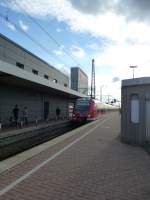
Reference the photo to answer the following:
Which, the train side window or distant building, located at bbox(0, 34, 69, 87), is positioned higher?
distant building, located at bbox(0, 34, 69, 87)

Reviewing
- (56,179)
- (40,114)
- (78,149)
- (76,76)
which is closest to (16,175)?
(56,179)

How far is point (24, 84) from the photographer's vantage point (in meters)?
36.4

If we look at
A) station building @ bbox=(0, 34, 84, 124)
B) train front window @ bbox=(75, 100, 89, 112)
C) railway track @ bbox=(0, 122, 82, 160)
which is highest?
station building @ bbox=(0, 34, 84, 124)

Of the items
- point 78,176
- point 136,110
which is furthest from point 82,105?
point 78,176

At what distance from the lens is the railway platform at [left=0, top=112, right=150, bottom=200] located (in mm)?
7359

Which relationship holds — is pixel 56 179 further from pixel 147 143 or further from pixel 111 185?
pixel 147 143

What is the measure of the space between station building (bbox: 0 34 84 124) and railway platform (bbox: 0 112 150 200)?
595 inches

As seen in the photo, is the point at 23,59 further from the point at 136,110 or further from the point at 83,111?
the point at 136,110

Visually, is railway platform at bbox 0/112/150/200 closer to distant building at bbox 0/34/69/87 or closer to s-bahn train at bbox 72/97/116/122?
distant building at bbox 0/34/69/87

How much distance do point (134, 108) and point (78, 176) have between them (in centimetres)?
749

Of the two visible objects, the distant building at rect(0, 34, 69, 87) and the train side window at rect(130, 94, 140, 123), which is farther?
the distant building at rect(0, 34, 69, 87)

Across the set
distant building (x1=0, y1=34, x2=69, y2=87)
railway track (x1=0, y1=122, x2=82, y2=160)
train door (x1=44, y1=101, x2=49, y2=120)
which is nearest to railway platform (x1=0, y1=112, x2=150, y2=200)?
railway track (x1=0, y1=122, x2=82, y2=160)

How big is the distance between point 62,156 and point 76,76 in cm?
8941

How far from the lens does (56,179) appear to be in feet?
28.6
